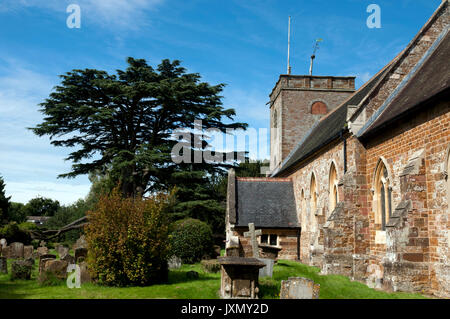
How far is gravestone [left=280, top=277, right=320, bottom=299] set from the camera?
859 centimetres

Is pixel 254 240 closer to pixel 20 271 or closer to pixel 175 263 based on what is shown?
pixel 175 263

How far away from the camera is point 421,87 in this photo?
38.6ft

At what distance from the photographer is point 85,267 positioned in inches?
494

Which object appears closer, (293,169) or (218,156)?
(293,169)

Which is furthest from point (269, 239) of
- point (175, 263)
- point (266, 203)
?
point (175, 263)

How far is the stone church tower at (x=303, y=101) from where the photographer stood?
31.1 meters

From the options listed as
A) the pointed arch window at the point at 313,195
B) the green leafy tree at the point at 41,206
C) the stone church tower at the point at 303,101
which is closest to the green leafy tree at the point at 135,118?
the stone church tower at the point at 303,101

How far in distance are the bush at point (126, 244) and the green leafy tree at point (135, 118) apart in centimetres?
1575

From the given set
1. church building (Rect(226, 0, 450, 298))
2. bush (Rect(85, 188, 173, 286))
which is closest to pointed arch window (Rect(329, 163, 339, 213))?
A: church building (Rect(226, 0, 450, 298))

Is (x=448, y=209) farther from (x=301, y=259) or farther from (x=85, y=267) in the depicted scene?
(x=301, y=259)

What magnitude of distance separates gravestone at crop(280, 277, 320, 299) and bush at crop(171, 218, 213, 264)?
1053 centimetres
